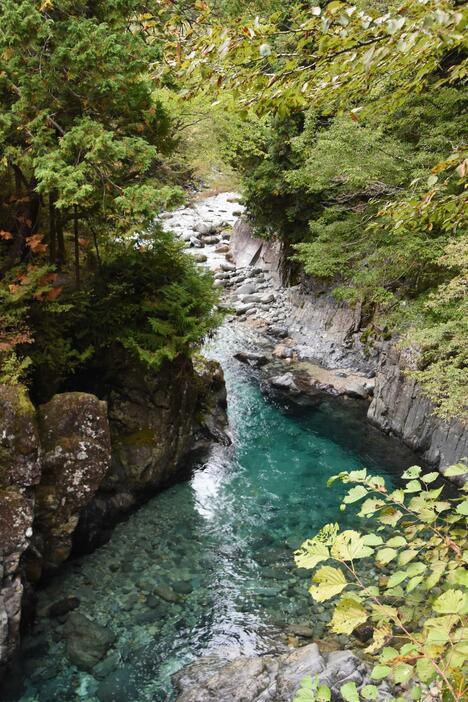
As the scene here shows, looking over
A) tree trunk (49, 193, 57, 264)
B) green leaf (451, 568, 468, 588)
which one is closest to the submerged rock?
tree trunk (49, 193, 57, 264)

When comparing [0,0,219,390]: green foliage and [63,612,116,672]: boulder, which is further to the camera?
[0,0,219,390]: green foliage

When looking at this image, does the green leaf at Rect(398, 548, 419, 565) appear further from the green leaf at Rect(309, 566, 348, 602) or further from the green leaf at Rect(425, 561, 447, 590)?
the green leaf at Rect(309, 566, 348, 602)

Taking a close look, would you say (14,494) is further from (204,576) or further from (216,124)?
(216,124)

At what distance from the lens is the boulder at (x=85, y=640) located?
629 centimetres

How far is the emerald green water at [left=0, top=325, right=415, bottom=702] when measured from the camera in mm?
6234

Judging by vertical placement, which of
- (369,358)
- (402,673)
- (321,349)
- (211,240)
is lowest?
(321,349)

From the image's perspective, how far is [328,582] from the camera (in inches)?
86.4

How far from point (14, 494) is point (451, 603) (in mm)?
5667

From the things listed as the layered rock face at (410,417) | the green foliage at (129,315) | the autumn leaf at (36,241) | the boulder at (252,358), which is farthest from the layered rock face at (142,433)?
the boulder at (252,358)

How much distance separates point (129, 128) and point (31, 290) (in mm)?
3076

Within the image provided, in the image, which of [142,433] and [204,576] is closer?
[204,576]

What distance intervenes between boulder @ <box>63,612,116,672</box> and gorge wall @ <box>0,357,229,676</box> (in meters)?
0.79

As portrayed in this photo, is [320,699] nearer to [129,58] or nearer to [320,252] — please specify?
[129,58]

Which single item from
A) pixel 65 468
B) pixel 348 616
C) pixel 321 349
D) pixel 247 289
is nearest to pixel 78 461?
pixel 65 468
